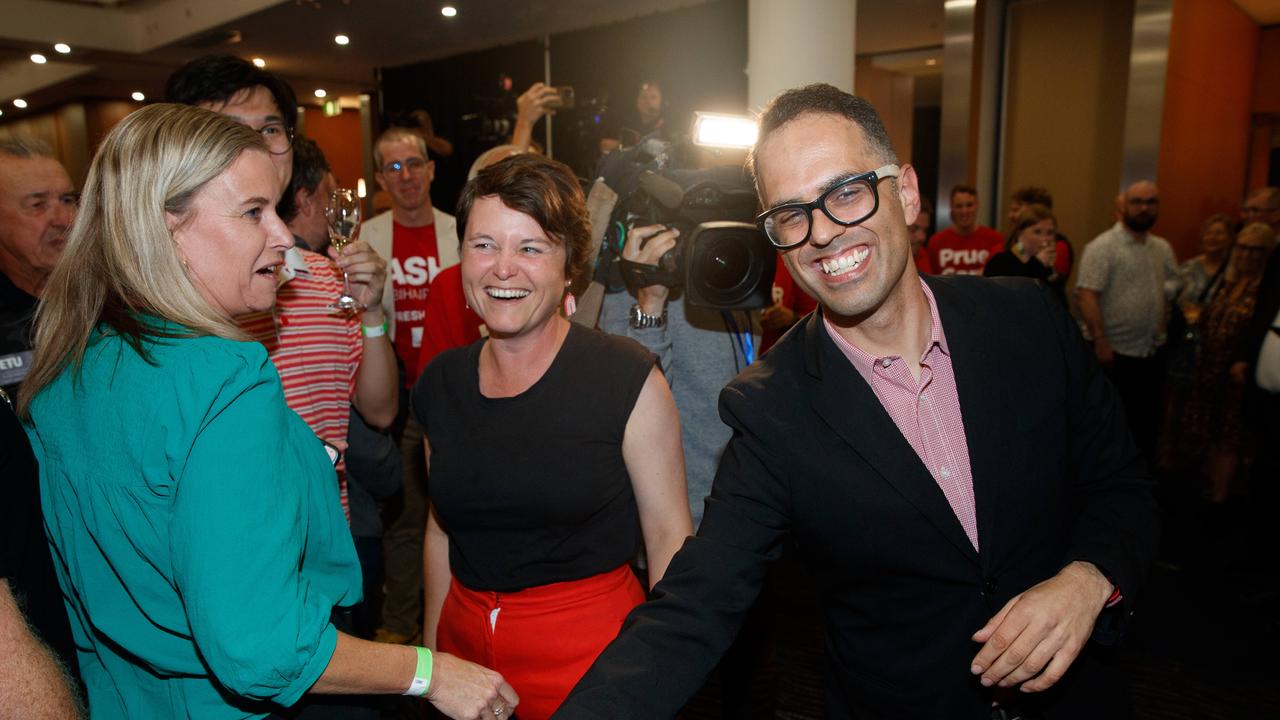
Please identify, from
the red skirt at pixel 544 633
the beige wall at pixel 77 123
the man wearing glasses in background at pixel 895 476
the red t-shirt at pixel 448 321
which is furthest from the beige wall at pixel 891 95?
the beige wall at pixel 77 123

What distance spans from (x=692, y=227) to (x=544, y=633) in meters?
1.00

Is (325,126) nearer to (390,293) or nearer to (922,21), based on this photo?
(922,21)

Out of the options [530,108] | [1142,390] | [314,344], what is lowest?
[1142,390]

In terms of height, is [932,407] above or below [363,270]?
below

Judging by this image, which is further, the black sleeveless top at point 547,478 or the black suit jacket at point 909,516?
the black sleeveless top at point 547,478

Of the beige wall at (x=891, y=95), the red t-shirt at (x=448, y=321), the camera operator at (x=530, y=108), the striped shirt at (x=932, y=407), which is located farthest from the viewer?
the beige wall at (x=891, y=95)

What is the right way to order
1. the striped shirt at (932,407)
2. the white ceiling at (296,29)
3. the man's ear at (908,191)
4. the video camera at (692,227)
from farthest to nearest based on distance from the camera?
the white ceiling at (296,29), the video camera at (692,227), the man's ear at (908,191), the striped shirt at (932,407)

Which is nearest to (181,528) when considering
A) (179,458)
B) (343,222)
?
(179,458)

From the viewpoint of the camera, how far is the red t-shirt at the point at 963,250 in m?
5.67

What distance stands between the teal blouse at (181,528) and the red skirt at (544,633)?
51cm

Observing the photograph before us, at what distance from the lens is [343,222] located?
6.58 ft

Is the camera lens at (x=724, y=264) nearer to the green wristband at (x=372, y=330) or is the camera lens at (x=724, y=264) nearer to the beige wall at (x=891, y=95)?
the green wristband at (x=372, y=330)

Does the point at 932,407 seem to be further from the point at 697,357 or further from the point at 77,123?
the point at 77,123

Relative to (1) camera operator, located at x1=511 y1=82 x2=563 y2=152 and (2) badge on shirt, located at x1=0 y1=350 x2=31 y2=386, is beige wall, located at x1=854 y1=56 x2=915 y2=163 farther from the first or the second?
(2) badge on shirt, located at x1=0 y1=350 x2=31 y2=386
